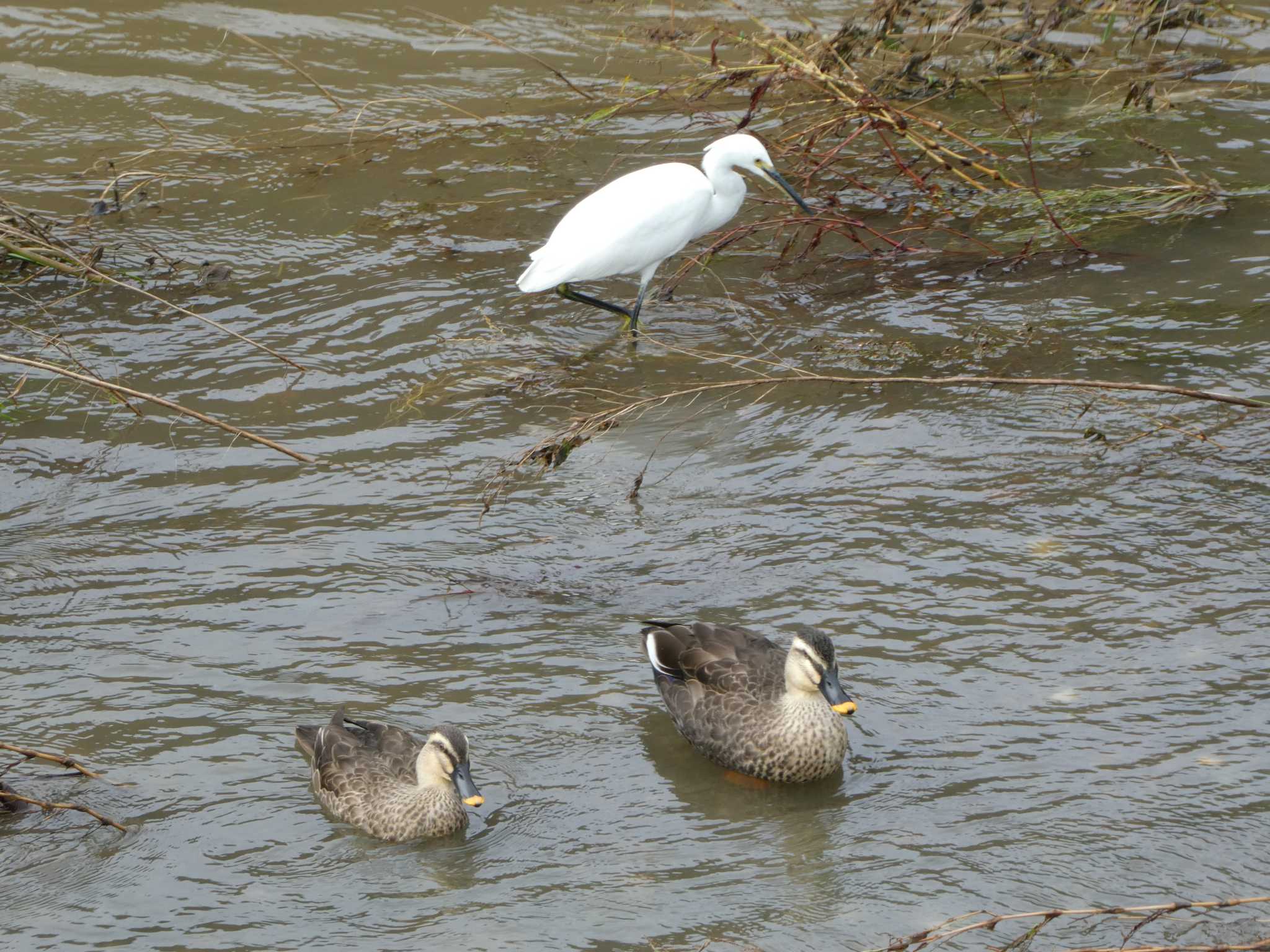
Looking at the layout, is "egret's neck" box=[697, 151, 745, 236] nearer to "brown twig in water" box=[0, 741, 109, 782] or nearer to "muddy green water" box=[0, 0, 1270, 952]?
"muddy green water" box=[0, 0, 1270, 952]

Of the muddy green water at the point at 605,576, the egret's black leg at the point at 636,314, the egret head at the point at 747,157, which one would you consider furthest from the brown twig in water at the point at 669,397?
the egret head at the point at 747,157

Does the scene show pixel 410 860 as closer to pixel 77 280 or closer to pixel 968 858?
pixel 968 858

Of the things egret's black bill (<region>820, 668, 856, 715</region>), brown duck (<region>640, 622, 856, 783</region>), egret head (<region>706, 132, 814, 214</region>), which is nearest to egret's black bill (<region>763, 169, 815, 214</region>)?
egret head (<region>706, 132, 814, 214</region>)

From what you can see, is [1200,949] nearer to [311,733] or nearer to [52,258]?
[311,733]

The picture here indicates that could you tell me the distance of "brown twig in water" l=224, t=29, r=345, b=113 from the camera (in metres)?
10.5

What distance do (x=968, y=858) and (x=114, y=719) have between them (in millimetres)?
2915

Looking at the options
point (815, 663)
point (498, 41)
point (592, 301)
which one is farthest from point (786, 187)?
point (815, 663)

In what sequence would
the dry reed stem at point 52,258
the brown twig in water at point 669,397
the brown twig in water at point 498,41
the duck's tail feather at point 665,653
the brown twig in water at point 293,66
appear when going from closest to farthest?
1. the duck's tail feather at point 665,653
2. the brown twig in water at point 669,397
3. the dry reed stem at point 52,258
4. the brown twig in water at point 293,66
5. the brown twig in water at point 498,41

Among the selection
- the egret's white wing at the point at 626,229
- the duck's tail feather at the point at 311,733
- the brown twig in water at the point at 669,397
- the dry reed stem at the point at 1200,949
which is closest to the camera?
the dry reed stem at the point at 1200,949

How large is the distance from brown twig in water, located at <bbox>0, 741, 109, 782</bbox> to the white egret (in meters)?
4.09

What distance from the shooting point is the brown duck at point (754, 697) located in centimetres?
500

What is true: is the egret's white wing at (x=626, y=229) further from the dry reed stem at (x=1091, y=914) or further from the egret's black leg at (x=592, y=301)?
the dry reed stem at (x=1091, y=914)

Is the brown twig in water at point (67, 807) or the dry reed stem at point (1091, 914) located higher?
the dry reed stem at point (1091, 914)

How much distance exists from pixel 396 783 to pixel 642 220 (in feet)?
14.3
